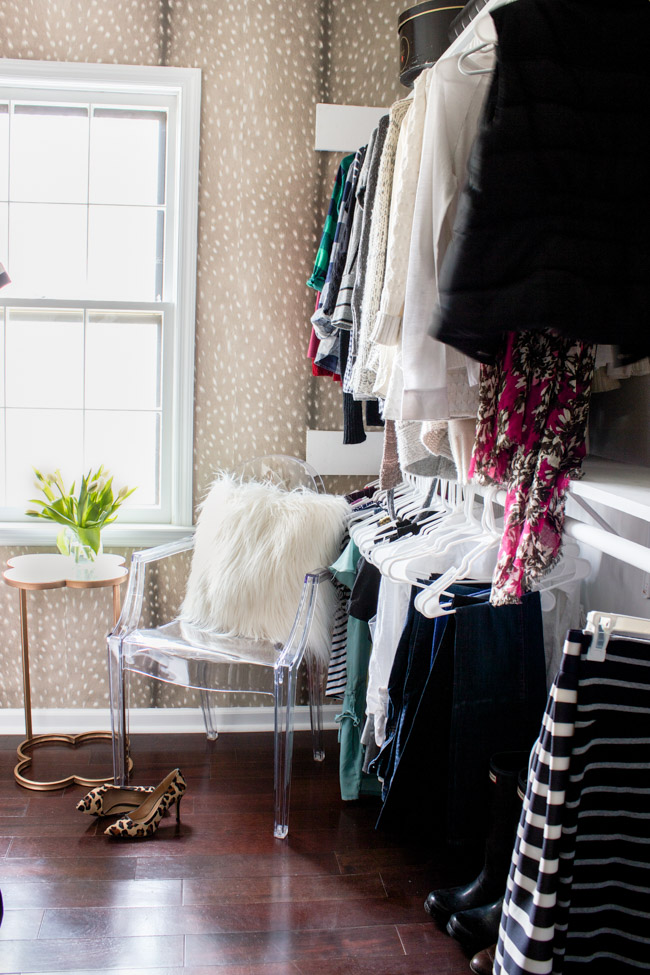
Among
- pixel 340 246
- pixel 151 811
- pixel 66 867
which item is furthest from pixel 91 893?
pixel 340 246

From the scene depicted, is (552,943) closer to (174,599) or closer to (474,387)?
(474,387)

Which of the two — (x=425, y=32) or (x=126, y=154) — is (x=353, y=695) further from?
(x=126, y=154)

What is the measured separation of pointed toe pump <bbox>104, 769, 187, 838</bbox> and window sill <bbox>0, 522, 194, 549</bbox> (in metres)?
0.93

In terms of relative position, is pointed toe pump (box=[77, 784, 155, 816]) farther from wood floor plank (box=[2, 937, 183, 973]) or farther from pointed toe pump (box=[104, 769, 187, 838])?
wood floor plank (box=[2, 937, 183, 973])

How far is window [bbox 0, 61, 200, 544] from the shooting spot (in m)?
2.83

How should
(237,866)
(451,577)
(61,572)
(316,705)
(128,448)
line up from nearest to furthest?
(451,577), (237,866), (61,572), (316,705), (128,448)

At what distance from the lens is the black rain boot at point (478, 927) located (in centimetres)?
172

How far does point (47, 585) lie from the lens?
8.11ft

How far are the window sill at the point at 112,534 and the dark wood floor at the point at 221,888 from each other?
810 mm

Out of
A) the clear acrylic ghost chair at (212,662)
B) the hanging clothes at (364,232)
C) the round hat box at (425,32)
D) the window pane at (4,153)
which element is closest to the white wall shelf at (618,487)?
the hanging clothes at (364,232)

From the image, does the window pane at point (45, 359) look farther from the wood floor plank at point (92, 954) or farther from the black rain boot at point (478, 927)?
A: the black rain boot at point (478, 927)

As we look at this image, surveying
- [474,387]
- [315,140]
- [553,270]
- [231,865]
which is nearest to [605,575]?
[474,387]

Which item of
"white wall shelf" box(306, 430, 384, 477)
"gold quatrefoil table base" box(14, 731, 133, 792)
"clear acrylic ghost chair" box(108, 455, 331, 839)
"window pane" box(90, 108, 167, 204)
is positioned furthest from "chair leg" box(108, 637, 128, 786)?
"window pane" box(90, 108, 167, 204)

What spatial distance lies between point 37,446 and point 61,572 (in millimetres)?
604
